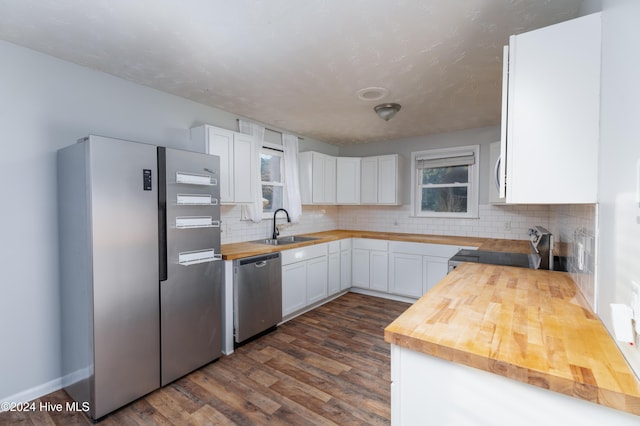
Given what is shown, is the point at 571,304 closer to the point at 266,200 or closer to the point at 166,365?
the point at 166,365

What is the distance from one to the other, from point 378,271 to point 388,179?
1.42 meters

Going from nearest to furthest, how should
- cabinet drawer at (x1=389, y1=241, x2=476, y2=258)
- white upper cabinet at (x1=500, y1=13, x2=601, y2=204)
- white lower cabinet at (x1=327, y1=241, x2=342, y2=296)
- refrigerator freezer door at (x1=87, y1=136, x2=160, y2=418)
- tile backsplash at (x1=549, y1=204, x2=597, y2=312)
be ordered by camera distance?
1. white upper cabinet at (x1=500, y1=13, x2=601, y2=204)
2. tile backsplash at (x1=549, y1=204, x2=597, y2=312)
3. refrigerator freezer door at (x1=87, y1=136, x2=160, y2=418)
4. cabinet drawer at (x1=389, y1=241, x2=476, y2=258)
5. white lower cabinet at (x1=327, y1=241, x2=342, y2=296)

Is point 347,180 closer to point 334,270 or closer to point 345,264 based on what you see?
point 345,264

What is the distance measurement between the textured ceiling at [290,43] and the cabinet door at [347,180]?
1.82m

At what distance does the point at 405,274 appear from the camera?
4.08 m

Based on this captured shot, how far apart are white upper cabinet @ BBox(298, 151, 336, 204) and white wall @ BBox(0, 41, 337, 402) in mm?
2505

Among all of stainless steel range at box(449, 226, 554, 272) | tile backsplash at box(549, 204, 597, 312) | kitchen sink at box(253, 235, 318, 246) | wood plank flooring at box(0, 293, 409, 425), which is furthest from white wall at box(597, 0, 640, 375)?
kitchen sink at box(253, 235, 318, 246)

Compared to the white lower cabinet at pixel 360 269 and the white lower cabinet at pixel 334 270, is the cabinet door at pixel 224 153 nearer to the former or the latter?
the white lower cabinet at pixel 360 269

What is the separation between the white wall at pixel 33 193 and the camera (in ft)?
6.61

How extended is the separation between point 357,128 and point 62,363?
12.6 feet

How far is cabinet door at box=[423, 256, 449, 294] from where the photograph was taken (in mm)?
3797

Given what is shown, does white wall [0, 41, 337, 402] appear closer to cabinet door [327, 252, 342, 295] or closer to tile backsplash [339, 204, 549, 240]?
cabinet door [327, 252, 342, 295]

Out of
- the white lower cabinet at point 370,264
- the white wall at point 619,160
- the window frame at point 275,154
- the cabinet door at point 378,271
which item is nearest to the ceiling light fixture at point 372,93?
the window frame at point 275,154

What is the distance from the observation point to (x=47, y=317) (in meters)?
2.20
